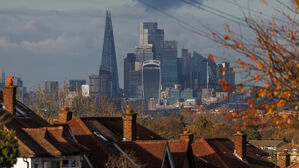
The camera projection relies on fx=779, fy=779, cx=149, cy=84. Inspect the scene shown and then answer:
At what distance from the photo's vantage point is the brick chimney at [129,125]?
4306cm

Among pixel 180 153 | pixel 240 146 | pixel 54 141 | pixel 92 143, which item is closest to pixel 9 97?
pixel 54 141

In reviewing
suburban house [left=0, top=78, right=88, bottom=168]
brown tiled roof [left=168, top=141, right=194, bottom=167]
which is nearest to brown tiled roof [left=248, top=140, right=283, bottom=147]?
brown tiled roof [left=168, top=141, right=194, bottom=167]

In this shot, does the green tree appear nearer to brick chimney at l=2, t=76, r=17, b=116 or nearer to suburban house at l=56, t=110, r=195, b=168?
brick chimney at l=2, t=76, r=17, b=116

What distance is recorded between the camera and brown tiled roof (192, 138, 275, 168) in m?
53.9

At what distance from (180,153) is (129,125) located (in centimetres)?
368

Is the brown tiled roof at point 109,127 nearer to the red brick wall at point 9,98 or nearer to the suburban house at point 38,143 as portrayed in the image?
the suburban house at point 38,143

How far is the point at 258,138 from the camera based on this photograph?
541 ft

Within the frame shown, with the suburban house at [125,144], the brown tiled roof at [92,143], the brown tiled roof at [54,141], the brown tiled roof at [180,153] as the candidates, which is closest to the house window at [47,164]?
the brown tiled roof at [54,141]

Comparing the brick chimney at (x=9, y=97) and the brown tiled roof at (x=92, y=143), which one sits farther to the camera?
the brown tiled roof at (x=92, y=143)

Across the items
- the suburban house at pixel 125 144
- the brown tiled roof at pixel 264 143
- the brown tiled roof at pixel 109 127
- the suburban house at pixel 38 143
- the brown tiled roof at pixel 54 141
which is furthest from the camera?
the brown tiled roof at pixel 264 143

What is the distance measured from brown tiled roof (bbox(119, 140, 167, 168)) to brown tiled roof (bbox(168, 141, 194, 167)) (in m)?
2.29

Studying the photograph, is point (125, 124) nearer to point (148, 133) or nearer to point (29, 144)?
point (148, 133)

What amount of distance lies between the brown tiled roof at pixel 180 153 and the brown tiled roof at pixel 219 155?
405 cm

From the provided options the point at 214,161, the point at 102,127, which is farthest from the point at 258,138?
the point at 102,127
